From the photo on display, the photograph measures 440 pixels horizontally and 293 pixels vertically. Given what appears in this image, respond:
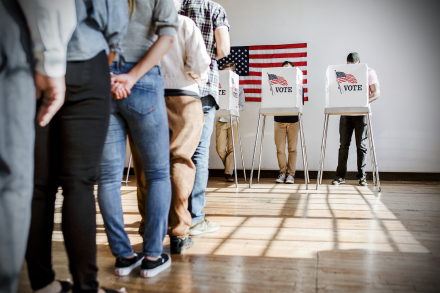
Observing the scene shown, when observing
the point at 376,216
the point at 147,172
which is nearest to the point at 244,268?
the point at 147,172

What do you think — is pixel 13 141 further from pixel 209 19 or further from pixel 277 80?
pixel 277 80

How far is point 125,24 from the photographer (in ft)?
3.09

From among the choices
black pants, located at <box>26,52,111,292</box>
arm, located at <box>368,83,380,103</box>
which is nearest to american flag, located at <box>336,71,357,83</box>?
arm, located at <box>368,83,380,103</box>

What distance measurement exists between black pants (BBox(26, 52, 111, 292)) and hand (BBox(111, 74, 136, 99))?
147 mm

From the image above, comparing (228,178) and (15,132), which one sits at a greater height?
(15,132)

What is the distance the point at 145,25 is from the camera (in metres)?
1.10

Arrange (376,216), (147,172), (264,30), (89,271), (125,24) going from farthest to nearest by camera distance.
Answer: (264,30)
(376,216)
(147,172)
(125,24)
(89,271)

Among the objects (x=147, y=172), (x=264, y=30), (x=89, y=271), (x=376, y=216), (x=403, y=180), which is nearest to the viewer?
(x=89, y=271)

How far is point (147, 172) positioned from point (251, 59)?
4063mm

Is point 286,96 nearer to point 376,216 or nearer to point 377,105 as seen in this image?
point 376,216

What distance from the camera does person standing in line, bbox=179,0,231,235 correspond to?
170 centimetres

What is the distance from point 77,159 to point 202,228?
40.4 inches

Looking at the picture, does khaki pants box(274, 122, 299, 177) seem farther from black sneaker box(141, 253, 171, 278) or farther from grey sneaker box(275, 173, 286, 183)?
black sneaker box(141, 253, 171, 278)

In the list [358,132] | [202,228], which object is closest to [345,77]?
[358,132]
